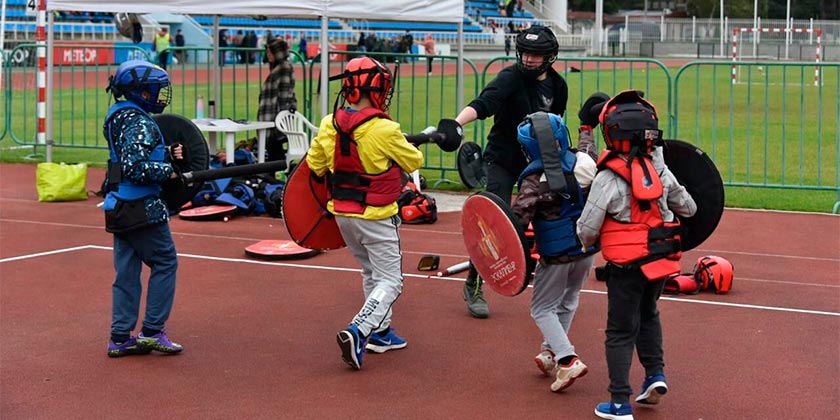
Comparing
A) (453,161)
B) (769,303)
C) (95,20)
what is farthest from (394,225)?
(95,20)

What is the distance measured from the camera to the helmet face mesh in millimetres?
7109

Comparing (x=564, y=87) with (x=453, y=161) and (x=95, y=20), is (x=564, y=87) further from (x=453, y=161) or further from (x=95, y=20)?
(x=95, y=20)

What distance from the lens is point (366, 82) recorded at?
20.5 feet

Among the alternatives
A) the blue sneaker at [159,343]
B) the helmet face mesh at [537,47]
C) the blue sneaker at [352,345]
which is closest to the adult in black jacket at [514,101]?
the helmet face mesh at [537,47]

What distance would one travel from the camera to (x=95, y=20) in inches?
1841

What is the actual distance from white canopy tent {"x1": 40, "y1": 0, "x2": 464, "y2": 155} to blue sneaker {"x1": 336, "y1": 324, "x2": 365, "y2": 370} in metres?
5.53

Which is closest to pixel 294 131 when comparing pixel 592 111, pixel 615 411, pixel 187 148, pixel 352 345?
pixel 187 148

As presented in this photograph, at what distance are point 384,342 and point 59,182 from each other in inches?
280

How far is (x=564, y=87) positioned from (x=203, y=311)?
2.94m

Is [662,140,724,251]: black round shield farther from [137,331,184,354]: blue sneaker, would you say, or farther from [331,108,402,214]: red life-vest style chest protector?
[137,331,184,354]: blue sneaker

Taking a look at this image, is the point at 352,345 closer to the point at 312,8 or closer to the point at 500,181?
the point at 500,181

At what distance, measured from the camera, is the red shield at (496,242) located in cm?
564

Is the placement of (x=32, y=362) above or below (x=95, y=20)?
below

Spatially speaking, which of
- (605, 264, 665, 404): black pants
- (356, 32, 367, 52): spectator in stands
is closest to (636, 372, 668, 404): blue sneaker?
(605, 264, 665, 404): black pants
